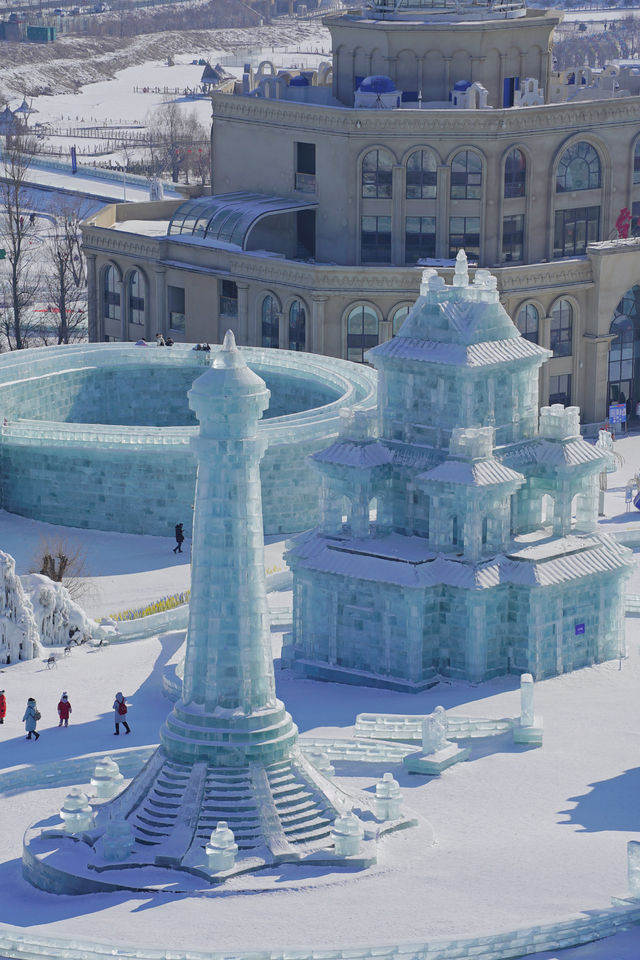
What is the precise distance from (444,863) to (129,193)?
134016mm

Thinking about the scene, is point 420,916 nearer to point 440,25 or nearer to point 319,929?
point 319,929

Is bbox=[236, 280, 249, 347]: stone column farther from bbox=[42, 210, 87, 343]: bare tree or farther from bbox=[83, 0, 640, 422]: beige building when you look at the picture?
bbox=[42, 210, 87, 343]: bare tree

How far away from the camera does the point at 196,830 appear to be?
56906mm

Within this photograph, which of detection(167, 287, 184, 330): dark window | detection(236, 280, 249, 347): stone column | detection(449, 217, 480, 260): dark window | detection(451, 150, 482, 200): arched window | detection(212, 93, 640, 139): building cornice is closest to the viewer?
detection(212, 93, 640, 139): building cornice

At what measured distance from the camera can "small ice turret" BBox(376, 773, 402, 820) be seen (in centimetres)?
5931

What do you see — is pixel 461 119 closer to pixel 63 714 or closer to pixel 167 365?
pixel 167 365

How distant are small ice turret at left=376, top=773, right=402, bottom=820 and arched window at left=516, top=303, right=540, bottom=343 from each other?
58673 millimetres

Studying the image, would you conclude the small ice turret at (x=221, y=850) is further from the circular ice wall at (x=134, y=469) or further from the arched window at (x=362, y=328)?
the arched window at (x=362, y=328)

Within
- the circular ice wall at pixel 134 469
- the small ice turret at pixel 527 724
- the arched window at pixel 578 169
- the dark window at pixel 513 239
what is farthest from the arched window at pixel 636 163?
the small ice turret at pixel 527 724

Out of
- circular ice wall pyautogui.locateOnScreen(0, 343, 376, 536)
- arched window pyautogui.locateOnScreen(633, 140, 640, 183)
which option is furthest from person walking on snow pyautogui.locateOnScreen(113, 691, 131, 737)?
arched window pyautogui.locateOnScreen(633, 140, 640, 183)

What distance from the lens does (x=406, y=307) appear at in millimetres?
114562

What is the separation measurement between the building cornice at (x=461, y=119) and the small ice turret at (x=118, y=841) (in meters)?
62.5

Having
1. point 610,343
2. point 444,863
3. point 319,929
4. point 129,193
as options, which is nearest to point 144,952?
point 319,929

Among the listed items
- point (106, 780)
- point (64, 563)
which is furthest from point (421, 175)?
point (106, 780)
